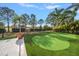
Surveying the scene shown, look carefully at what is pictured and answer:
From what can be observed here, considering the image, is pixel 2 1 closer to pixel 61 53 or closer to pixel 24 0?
pixel 24 0

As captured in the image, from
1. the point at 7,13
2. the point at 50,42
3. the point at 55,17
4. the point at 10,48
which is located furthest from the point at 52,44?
the point at 7,13

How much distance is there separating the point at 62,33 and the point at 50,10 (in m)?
0.24

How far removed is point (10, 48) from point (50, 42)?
370 millimetres

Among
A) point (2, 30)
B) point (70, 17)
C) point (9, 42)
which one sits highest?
point (70, 17)

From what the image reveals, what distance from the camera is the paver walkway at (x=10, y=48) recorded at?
168 cm

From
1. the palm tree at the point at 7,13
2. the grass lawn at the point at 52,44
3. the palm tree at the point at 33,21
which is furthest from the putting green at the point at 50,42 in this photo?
the palm tree at the point at 7,13

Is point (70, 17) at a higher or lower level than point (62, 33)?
higher

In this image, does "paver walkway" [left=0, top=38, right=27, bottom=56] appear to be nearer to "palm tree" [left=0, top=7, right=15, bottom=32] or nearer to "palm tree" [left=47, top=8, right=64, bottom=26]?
"palm tree" [left=0, top=7, right=15, bottom=32]

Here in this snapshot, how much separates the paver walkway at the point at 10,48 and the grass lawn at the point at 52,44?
6 centimetres

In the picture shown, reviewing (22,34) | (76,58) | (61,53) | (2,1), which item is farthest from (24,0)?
(76,58)

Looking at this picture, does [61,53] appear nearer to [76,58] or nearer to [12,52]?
[76,58]

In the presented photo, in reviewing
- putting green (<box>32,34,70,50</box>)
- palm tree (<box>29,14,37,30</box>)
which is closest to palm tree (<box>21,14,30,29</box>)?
palm tree (<box>29,14,37,30</box>)

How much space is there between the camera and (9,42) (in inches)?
67.2

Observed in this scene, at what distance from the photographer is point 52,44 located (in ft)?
5.52
